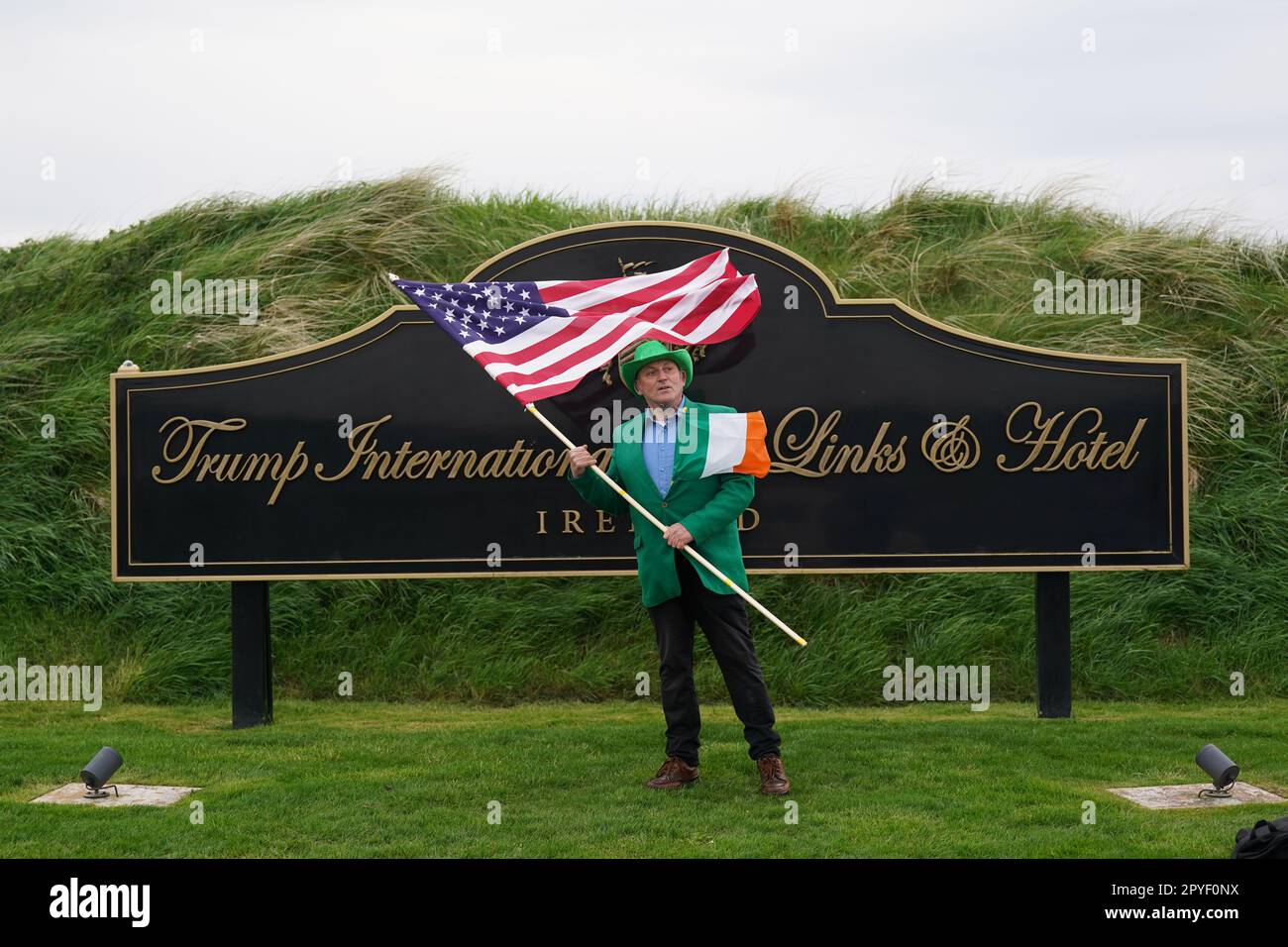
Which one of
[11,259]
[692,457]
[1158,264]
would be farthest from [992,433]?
[11,259]

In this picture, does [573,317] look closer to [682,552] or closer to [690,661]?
[682,552]

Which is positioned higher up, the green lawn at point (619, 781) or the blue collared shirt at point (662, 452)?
the blue collared shirt at point (662, 452)

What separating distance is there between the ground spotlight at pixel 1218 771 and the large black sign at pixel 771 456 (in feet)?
7.00

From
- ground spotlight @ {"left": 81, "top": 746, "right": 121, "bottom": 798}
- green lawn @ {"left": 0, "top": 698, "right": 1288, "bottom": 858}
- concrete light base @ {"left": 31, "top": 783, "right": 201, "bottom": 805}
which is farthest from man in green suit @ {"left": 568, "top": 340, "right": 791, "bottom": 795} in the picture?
ground spotlight @ {"left": 81, "top": 746, "right": 121, "bottom": 798}

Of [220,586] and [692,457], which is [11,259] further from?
[692,457]

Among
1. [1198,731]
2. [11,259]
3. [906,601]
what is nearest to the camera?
[1198,731]

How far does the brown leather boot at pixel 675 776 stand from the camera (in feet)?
21.0

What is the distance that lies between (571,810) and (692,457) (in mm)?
1733

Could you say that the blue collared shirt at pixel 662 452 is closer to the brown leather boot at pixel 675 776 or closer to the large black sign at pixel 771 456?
the brown leather boot at pixel 675 776

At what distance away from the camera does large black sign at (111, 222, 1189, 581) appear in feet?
27.2

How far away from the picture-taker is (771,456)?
27.4 feet

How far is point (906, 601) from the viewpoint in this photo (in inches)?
395

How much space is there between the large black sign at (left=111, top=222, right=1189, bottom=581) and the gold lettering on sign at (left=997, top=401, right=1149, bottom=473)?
14 millimetres

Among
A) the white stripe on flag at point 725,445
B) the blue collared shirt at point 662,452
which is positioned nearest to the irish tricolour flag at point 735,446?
the white stripe on flag at point 725,445
